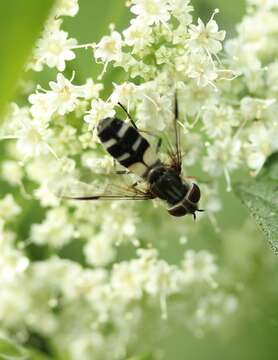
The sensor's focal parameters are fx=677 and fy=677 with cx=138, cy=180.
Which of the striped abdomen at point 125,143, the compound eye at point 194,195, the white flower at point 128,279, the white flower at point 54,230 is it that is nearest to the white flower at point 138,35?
the striped abdomen at point 125,143

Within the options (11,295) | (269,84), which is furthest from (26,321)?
(269,84)

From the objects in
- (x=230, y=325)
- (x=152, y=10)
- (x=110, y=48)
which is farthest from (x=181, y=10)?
(x=230, y=325)

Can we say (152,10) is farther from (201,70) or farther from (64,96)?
(64,96)

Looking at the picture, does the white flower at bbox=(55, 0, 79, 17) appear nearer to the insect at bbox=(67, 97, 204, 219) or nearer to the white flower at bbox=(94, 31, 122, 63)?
the white flower at bbox=(94, 31, 122, 63)

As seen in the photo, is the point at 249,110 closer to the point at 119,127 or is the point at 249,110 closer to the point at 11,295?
the point at 119,127

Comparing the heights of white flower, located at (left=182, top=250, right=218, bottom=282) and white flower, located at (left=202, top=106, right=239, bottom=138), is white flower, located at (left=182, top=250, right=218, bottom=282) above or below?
below

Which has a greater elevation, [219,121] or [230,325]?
[219,121]

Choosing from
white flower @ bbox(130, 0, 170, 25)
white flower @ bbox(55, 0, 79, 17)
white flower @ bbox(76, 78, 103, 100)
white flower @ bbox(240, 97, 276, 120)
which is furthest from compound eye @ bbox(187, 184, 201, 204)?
white flower @ bbox(55, 0, 79, 17)
